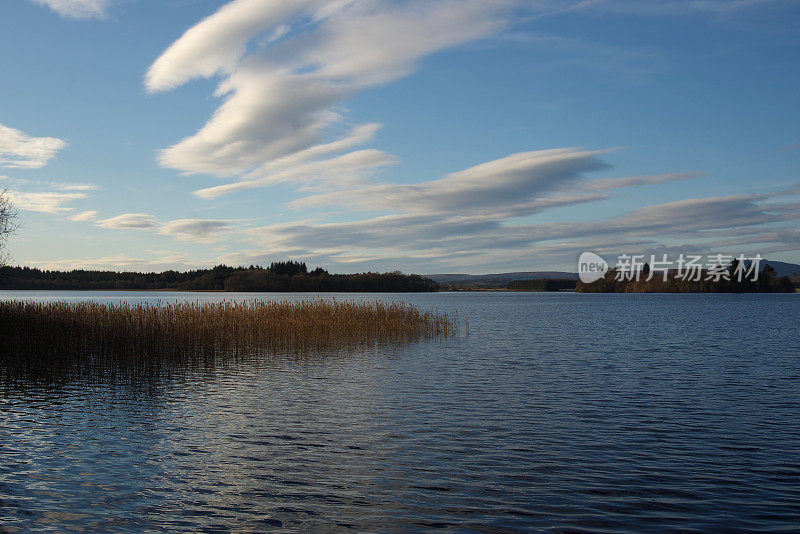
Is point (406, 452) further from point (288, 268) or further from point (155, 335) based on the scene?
point (288, 268)

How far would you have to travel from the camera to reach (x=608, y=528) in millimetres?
7621

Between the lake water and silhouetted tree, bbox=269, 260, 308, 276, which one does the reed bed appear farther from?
silhouetted tree, bbox=269, 260, 308, 276

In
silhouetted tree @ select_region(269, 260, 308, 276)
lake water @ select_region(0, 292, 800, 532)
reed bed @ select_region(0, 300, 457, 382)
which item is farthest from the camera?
silhouetted tree @ select_region(269, 260, 308, 276)

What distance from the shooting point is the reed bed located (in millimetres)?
24219

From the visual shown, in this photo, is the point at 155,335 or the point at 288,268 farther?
the point at 288,268

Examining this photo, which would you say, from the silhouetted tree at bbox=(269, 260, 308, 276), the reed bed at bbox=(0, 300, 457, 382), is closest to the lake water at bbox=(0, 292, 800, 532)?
the reed bed at bbox=(0, 300, 457, 382)

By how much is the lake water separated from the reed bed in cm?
410

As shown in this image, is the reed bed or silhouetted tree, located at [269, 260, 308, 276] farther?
silhouetted tree, located at [269, 260, 308, 276]

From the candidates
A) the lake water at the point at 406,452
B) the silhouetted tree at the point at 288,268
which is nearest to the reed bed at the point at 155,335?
the lake water at the point at 406,452

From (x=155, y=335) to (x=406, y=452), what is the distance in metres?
18.3

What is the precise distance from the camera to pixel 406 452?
11.1m

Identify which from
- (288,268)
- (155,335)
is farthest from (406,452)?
(288,268)

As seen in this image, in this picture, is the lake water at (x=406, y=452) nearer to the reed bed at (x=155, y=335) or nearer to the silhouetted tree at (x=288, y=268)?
the reed bed at (x=155, y=335)

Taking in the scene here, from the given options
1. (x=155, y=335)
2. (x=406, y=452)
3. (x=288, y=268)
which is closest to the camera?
(x=406, y=452)
